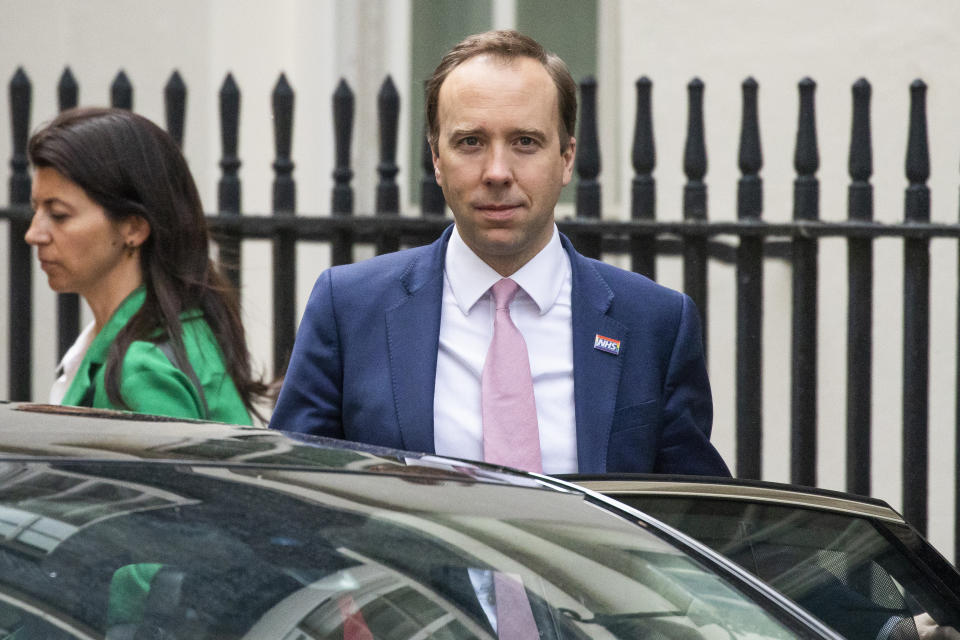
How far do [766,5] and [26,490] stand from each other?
4.75 metres

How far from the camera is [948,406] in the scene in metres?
5.62

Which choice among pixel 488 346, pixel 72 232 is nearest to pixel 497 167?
pixel 488 346

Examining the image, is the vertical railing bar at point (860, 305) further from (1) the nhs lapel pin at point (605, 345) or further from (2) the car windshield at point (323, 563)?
(2) the car windshield at point (323, 563)

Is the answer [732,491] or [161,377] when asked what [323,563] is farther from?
[161,377]

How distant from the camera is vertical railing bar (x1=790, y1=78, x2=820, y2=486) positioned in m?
4.62

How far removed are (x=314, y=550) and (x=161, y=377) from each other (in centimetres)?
141

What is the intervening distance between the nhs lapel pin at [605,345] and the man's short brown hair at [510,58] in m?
0.38

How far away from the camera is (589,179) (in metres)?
4.71

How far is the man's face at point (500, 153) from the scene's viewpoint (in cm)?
266

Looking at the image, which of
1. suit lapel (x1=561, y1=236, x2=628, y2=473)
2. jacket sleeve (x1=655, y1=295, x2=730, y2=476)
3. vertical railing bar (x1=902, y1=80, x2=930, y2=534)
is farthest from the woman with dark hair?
vertical railing bar (x1=902, y1=80, x2=930, y2=534)

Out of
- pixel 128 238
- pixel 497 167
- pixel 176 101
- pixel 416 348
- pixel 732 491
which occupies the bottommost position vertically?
pixel 732 491

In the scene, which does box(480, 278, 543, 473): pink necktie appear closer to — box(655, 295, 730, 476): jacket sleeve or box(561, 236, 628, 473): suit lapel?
box(561, 236, 628, 473): suit lapel

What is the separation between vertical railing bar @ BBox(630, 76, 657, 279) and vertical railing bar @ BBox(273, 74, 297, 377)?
1152 millimetres

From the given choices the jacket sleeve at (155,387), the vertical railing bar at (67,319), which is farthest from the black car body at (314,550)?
the vertical railing bar at (67,319)
